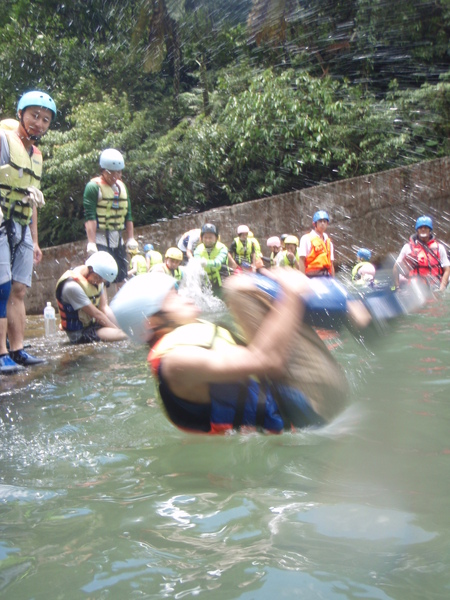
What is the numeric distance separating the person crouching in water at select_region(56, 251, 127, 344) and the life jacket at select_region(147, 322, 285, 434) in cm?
382

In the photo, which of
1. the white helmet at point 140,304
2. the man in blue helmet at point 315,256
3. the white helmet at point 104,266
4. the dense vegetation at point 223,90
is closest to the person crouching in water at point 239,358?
the white helmet at point 140,304

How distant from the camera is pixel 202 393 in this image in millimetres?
3141

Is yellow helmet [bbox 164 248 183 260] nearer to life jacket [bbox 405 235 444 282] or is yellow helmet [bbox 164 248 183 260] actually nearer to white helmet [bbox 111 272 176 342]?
life jacket [bbox 405 235 444 282]

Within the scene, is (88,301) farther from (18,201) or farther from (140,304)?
(140,304)

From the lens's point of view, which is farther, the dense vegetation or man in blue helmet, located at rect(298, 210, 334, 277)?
the dense vegetation

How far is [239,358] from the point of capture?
279cm

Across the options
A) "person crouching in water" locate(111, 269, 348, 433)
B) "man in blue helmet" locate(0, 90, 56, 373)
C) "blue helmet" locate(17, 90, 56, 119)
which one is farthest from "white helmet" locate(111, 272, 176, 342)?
"blue helmet" locate(17, 90, 56, 119)

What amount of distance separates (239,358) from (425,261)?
22.3 ft

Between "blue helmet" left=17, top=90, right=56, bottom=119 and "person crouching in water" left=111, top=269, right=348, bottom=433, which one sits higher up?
"blue helmet" left=17, top=90, right=56, bottom=119

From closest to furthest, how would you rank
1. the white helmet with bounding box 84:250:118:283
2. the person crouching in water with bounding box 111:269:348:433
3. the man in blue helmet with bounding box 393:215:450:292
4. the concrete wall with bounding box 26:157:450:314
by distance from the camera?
the person crouching in water with bounding box 111:269:348:433 → the white helmet with bounding box 84:250:118:283 → the man in blue helmet with bounding box 393:215:450:292 → the concrete wall with bounding box 26:157:450:314

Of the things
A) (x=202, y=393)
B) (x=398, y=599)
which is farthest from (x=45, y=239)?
(x=398, y=599)

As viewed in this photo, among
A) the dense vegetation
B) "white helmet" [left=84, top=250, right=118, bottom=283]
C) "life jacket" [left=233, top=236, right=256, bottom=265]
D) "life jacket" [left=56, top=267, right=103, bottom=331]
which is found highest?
the dense vegetation

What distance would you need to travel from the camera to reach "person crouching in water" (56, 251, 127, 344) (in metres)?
7.02

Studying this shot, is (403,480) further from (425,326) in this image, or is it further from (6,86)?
(6,86)
